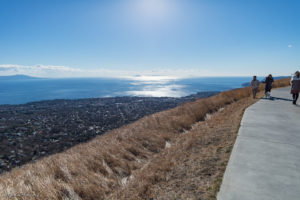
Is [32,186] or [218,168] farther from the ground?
[218,168]

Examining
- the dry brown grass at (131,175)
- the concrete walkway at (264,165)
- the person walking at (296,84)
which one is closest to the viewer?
the concrete walkway at (264,165)

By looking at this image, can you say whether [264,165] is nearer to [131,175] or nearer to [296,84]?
[131,175]

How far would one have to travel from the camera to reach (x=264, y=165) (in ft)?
9.23

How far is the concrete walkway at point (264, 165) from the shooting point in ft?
7.09

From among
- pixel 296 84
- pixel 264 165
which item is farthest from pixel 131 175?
pixel 296 84

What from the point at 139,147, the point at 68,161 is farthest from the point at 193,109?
the point at 68,161

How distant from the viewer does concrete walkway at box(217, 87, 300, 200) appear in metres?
2.16

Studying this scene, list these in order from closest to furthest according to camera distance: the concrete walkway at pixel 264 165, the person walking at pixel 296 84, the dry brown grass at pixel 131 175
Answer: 1. the concrete walkway at pixel 264 165
2. the dry brown grass at pixel 131 175
3. the person walking at pixel 296 84

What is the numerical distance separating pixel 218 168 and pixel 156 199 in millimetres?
1402

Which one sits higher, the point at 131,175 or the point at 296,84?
the point at 296,84

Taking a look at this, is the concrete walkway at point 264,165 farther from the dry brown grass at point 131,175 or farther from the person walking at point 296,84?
the person walking at point 296,84

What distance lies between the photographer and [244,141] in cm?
388

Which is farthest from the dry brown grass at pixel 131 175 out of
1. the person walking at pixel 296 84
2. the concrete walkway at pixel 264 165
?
the person walking at pixel 296 84

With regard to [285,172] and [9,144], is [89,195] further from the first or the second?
[9,144]
